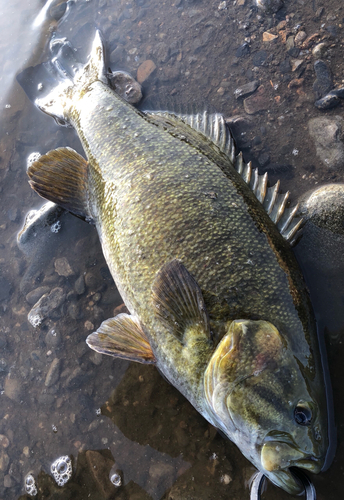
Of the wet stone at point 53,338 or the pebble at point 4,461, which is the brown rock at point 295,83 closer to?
the wet stone at point 53,338

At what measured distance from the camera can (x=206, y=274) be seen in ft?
7.93

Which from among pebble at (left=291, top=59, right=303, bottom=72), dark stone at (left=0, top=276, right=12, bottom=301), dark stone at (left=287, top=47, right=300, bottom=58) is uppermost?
dark stone at (left=287, top=47, right=300, bottom=58)

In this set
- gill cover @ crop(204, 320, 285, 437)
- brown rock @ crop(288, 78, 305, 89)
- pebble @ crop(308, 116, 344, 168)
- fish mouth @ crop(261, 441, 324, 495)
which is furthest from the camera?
brown rock @ crop(288, 78, 305, 89)

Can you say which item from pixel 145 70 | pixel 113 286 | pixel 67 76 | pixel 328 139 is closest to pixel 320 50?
pixel 328 139

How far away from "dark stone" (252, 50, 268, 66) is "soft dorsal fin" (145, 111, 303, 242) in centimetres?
82

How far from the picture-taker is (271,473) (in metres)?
2.03

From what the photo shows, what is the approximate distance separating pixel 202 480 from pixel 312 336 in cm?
144

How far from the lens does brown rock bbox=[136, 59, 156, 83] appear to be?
421 centimetres

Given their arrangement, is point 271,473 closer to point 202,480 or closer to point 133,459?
point 202,480

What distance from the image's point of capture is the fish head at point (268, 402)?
1.96 meters

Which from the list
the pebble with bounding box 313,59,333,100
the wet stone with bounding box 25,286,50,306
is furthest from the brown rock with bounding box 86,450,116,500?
the pebble with bounding box 313,59,333,100

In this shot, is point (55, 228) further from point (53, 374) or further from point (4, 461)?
point (4, 461)

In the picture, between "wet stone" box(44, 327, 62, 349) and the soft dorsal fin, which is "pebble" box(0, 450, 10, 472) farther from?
the soft dorsal fin

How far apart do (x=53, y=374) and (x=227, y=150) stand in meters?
2.66
